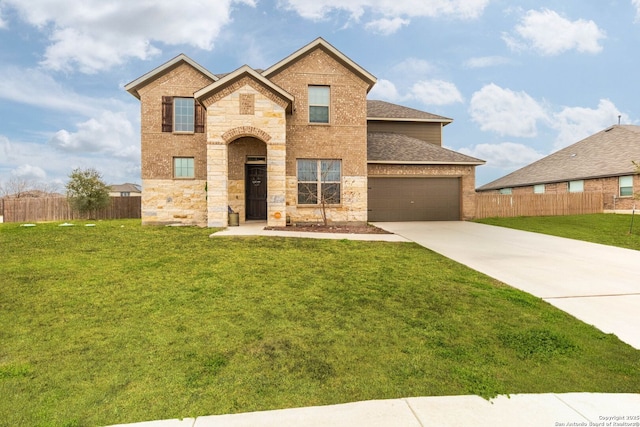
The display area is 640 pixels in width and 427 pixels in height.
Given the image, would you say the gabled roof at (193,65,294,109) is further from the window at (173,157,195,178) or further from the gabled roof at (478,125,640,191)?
the gabled roof at (478,125,640,191)

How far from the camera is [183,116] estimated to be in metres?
15.6

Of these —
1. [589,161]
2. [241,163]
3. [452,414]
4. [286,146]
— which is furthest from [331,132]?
→ [589,161]

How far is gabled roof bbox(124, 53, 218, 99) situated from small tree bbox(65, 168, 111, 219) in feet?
32.1

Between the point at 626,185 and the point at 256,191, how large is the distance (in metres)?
24.5

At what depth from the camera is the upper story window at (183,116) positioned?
15.5 m

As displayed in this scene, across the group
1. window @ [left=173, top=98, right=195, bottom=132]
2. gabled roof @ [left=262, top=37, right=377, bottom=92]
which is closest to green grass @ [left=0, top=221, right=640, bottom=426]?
window @ [left=173, top=98, right=195, bottom=132]

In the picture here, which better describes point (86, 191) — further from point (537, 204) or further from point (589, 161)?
point (589, 161)

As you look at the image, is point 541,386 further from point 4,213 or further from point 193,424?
point 4,213

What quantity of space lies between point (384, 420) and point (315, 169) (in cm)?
1317

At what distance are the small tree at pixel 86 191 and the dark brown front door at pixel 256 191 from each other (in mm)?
13261

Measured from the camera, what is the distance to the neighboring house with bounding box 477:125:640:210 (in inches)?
867

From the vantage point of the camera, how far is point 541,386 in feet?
9.80

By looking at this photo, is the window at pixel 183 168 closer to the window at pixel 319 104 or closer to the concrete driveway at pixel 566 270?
the window at pixel 319 104

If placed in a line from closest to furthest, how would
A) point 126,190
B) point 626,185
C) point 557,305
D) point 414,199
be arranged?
point 557,305
point 414,199
point 626,185
point 126,190
